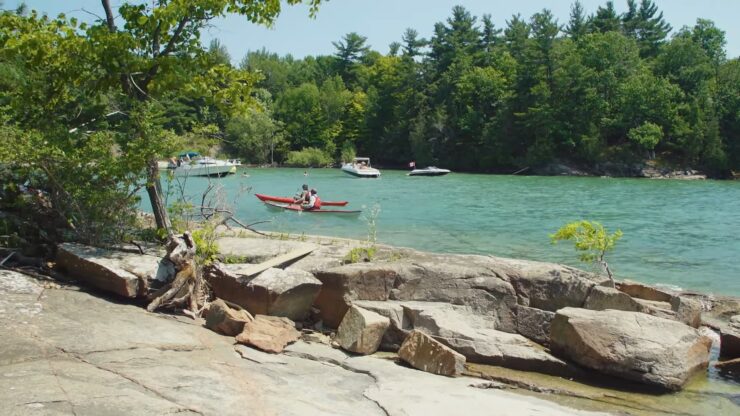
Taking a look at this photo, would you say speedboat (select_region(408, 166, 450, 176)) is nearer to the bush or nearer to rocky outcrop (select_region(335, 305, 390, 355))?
the bush

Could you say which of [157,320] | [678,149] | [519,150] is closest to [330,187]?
[519,150]

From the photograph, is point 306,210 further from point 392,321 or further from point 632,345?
point 632,345

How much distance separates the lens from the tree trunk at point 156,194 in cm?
868

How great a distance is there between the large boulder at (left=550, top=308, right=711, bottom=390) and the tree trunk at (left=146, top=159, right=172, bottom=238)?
18.0 ft

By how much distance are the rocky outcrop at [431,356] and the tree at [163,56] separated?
3.86 m

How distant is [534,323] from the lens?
27.8 ft

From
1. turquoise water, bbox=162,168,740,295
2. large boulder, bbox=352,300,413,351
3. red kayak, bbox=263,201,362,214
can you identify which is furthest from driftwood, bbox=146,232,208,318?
red kayak, bbox=263,201,362,214

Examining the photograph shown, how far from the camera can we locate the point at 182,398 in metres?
4.57

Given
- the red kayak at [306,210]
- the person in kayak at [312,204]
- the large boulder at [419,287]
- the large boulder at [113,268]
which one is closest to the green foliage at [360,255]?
the large boulder at [419,287]

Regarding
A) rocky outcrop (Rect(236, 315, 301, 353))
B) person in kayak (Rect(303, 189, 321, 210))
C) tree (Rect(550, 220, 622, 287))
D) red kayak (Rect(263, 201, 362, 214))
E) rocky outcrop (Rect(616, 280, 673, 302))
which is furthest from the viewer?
person in kayak (Rect(303, 189, 321, 210))

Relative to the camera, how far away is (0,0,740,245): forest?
8312 millimetres

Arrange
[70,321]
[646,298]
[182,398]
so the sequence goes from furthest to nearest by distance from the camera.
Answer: [646,298] < [70,321] < [182,398]

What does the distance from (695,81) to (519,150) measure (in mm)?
20255

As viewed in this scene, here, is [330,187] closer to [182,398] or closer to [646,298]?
[646,298]
